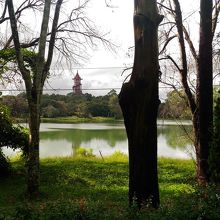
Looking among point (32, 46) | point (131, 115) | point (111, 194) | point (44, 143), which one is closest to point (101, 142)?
point (44, 143)

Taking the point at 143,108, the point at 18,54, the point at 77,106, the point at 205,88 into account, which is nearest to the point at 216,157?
the point at 143,108

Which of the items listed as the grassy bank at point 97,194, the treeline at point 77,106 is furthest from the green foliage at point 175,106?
the treeline at point 77,106

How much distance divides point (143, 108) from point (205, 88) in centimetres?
389

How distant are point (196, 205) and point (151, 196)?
6.03 ft

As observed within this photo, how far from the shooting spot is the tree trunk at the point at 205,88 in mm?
10656

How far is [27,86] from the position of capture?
12250 mm

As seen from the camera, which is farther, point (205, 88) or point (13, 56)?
point (13, 56)

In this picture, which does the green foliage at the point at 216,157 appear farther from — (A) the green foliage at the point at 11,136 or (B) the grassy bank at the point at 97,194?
(A) the green foliage at the point at 11,136

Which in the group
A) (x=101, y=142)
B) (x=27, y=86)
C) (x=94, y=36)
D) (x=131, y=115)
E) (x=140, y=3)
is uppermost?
(x=94, y=36)

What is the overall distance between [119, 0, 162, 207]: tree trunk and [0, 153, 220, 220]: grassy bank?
55cm

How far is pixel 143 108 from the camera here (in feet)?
24.4

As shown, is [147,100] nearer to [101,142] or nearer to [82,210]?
[82,210]

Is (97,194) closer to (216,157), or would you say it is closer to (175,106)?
(216,157)

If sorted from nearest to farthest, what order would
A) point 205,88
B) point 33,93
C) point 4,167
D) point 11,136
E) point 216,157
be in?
1. point 216,157
2. point 205,88
3. point 33,93
4. point 4,167
5. point 11,136
